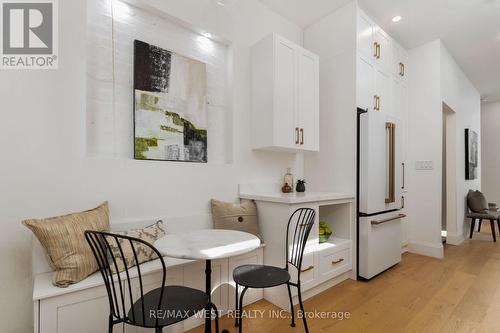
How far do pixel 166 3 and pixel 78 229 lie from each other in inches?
75.7

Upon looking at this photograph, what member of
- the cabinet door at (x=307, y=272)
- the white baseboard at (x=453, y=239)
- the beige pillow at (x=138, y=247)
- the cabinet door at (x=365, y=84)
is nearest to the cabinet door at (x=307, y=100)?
the cabinet door at (x=365, y=84)

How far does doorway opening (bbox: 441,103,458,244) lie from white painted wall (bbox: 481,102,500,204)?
316cm

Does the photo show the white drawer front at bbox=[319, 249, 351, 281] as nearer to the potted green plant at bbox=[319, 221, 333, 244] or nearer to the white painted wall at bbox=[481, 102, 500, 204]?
the potted green plant at bbox=[319, 221, 333, 244]

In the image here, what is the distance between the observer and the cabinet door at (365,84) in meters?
3.00

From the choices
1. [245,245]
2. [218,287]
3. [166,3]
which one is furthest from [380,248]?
[166,3]

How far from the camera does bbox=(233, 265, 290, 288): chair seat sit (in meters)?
1.64

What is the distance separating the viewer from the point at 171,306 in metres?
1.33

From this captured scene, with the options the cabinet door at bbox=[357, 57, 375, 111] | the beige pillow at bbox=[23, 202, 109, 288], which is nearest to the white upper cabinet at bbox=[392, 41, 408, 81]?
the cabinet door at bbox=[357, 57, 375, 111]

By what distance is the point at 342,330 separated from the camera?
1.93 metres

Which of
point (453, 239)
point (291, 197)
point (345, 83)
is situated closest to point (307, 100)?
point (345, 83)

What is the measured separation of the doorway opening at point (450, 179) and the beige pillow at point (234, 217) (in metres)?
3.88

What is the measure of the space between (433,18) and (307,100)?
203 cm

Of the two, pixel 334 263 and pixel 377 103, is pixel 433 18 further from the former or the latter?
pixel 334 263

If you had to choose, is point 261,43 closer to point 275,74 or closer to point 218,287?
point 275,74
